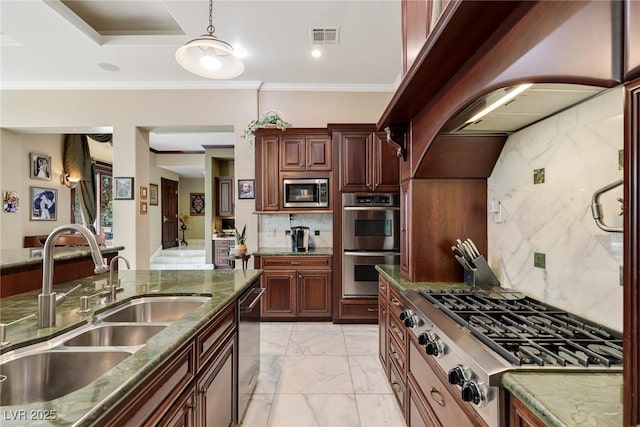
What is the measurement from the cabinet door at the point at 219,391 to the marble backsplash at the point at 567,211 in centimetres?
176

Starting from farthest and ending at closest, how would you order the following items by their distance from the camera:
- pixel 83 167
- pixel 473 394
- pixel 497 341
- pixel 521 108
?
pixel 83 167 < pixel 521 108 < pixel 497 341 < pixel 473 394

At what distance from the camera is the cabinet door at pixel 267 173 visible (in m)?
4.13

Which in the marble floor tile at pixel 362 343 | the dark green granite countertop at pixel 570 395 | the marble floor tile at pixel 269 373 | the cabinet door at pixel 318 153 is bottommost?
the marble floor tile at pixel 269 373

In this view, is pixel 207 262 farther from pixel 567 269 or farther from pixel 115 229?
pixel 567 269

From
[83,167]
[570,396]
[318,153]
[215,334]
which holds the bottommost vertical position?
[215,334]

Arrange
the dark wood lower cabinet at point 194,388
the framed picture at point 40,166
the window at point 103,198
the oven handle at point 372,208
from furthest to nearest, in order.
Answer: the window at point 103,198, the framed picture at point 40,166, the oven handle at point 372,208, the dark wood lower cabinet at point 194,388

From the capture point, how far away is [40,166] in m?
5.34

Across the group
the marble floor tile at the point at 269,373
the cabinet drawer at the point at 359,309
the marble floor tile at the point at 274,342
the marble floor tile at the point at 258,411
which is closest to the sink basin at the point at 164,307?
the marble floor tile at the point at 258,411

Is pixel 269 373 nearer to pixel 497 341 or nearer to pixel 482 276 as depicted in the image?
pixel 482 276

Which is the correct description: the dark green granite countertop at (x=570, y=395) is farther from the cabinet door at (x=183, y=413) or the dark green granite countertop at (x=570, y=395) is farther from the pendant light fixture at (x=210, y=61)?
the pendant light fixture at (x=210, y=61)

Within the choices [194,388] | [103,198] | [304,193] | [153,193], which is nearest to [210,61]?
[304,193]

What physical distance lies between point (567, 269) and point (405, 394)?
3.88ft

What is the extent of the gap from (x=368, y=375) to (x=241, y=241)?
2426 mm

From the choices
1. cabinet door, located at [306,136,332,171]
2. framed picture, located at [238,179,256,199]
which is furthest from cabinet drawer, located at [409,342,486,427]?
framed picture, located at [238,179,256,199]
